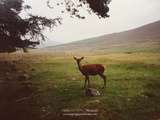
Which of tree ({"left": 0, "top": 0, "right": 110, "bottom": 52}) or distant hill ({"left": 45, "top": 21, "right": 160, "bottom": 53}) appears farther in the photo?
distant hill ({"left": 45, "top": 21, "right": 160, "bottom": 53})

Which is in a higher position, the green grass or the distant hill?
the distant hill

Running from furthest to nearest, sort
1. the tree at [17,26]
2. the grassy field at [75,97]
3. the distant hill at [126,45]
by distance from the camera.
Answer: the distant hill at [126,45], the tree at [17,26], the grassy field at [75,97]

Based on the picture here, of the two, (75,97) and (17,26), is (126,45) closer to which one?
(17,26)

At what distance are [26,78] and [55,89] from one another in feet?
16.3

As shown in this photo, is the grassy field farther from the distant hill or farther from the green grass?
the distant hill

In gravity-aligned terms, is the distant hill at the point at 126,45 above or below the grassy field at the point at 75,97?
above

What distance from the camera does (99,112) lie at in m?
16.0

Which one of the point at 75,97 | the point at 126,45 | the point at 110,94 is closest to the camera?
the point at 75,97

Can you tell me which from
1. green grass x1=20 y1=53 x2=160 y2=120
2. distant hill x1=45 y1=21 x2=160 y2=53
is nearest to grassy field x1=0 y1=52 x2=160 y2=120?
green grass x1=20 y1=53 x2=160 y2=120

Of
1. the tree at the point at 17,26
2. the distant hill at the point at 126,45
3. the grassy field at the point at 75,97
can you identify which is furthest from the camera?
the distant hill at the point at 126,45

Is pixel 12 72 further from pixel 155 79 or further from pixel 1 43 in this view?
pixel 155 79

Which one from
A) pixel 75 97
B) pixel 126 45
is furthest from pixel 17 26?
pixel 126 45

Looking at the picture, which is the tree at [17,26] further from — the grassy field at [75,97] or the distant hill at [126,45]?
the distant hill at [126,45]

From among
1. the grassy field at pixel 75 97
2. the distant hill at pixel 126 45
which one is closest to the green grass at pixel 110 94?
the grassy field at pixel 75 97
